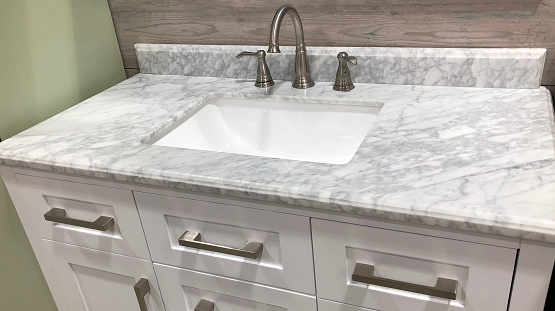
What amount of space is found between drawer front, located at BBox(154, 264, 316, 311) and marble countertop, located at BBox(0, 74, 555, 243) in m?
0.23

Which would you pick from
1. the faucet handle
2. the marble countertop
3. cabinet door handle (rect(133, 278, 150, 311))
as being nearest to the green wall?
the marble countertop

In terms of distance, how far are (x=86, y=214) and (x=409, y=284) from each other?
735mm

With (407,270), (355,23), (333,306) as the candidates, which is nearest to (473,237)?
(407,270)

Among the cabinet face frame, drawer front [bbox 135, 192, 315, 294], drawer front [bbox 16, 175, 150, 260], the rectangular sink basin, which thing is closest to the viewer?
the cabinet face frame

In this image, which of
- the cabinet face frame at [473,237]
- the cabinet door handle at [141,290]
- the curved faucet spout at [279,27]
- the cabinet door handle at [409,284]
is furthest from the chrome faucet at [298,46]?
the cabinet door handle at [141,290]

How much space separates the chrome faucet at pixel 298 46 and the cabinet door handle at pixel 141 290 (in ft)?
2.00

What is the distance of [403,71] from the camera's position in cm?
120

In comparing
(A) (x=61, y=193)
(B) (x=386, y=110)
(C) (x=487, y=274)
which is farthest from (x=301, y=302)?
(A) (x=61, y=193)

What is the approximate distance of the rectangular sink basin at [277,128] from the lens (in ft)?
3.87

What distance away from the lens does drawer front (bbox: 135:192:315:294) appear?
89 centimetres

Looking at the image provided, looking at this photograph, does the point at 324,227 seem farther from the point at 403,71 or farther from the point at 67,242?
the point at 67,242

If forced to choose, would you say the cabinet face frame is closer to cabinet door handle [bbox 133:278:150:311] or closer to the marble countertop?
the marble countertop

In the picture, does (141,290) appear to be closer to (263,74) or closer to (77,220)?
(77,220)

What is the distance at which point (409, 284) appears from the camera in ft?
2.70
